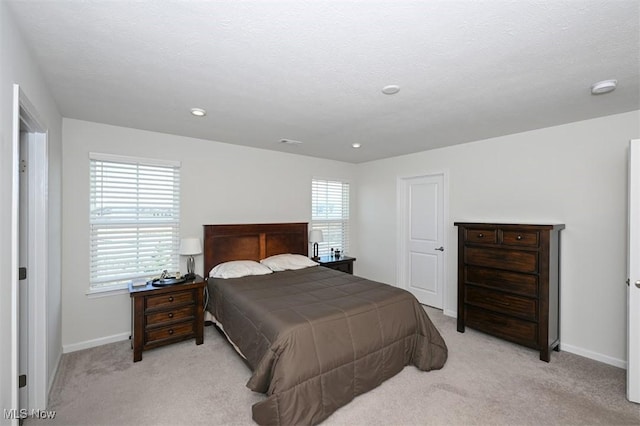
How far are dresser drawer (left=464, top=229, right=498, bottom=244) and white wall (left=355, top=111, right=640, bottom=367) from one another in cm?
47

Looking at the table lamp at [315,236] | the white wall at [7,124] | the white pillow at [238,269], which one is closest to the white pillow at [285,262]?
the white pillow at [238,269]

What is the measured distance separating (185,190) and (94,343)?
196 centimetres

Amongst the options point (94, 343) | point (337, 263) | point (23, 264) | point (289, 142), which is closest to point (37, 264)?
point (23, 264)

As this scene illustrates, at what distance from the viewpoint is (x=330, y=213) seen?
543cm

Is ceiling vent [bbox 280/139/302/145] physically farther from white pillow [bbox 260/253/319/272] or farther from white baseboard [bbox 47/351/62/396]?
white baseboard [bbox 47/351/62/396]

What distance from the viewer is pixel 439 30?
1559 millimetres

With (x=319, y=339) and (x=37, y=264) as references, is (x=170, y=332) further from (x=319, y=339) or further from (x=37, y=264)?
(x=319, y=339)

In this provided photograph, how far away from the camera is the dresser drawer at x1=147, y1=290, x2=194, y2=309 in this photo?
307cm

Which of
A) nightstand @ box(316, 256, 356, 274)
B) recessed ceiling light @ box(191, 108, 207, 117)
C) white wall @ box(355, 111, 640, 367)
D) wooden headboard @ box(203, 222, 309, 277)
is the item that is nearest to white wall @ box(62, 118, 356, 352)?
wooden headboard @ box(203, 222, 309, 277)

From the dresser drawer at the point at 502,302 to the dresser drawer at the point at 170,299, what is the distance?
3305 mm

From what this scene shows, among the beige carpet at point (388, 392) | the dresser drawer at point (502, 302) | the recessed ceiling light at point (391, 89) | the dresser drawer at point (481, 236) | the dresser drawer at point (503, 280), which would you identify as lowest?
the beige carpet at point (388, 392)

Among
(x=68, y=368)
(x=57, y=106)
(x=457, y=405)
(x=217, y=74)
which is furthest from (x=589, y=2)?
(x=68, y=368)

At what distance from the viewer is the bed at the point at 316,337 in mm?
2066

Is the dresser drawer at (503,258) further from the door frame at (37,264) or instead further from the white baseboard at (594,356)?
the door frame at (37,264)
